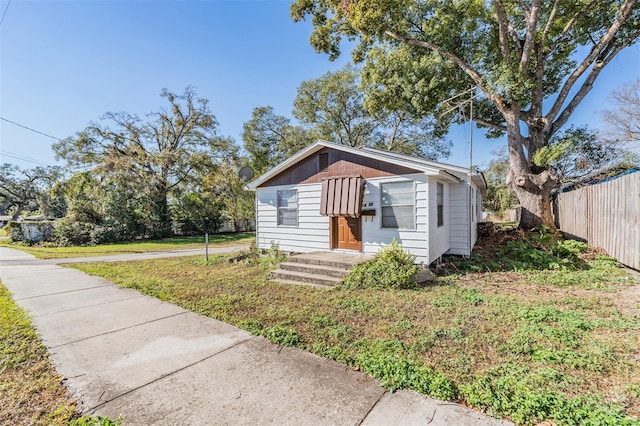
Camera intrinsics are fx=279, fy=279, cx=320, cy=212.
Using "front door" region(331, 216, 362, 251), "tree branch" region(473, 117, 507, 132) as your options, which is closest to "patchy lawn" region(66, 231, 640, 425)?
"front door" region(331, 216, 362, 251)

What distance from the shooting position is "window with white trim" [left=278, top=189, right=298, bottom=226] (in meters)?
9.07

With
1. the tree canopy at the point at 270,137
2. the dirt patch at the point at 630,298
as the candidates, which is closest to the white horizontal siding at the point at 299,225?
the dirt patch at the point at 630,298

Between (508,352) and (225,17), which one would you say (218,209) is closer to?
(225,17)

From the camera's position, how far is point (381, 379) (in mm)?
2682

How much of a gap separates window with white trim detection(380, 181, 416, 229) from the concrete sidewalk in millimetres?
4788

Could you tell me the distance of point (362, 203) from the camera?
24.9 feet

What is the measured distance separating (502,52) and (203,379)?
14948 mm

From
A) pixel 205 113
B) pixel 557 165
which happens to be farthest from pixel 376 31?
pixel 205 113

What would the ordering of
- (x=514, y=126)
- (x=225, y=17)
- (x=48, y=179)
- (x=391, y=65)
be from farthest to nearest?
(x=48, y=179) < (x=391, y=65) < (x=514, y=126) < (x=225, y=17)

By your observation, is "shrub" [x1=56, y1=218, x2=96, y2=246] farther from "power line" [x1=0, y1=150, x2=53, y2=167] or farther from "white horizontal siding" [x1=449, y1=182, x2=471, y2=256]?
"white horizontal siding" [x1=449, y1=182, x2=471, y2=256]

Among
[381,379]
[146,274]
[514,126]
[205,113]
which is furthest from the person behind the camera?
[205,113]

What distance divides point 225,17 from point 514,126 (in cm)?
1154

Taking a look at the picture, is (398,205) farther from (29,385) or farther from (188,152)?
(188,152)

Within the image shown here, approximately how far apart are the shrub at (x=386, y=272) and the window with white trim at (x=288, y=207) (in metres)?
3.39
